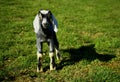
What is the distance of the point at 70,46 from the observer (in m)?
14.7

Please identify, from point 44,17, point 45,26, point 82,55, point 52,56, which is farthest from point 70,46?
point 44,17

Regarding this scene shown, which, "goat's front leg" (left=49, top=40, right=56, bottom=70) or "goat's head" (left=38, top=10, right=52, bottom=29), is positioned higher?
"goat's head" (left=38, top=10, right=52, bottom=29)

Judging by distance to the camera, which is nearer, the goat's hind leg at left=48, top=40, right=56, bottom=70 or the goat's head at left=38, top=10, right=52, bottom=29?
the goat's head at left=38, top=10, right=52, bottom=29

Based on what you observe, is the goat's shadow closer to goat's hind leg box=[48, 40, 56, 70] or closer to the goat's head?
goat's hind leg box=[48, 40, 56, 70]

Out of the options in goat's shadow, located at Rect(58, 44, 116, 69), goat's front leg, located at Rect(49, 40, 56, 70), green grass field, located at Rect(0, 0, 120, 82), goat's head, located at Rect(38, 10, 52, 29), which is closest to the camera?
goat's head, located at Rect(38, 10, 52, 29)

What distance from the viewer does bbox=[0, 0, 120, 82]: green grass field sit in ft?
36.1

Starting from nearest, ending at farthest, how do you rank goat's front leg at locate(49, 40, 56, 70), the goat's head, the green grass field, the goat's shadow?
1. the goat's head
2. goat's front leg at locate(49, 40, 56, 70)
3. the green grass field
4. the goat's shadow

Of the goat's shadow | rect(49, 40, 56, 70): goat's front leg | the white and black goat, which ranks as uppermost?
the white and black goat

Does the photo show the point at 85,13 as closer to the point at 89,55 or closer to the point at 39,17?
the point at 89,55

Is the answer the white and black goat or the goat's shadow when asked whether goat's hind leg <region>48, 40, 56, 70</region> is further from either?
the goat's shadow

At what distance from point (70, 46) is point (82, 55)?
1612 millimetres

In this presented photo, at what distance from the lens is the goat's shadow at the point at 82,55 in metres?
12.4

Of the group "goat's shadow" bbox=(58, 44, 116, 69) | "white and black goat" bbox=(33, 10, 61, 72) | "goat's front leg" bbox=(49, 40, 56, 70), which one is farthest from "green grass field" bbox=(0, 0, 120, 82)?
"white and black goat" bbox=(33, 10, 61, 72)

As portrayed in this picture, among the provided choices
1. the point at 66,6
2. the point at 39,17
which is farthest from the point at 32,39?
the point at 66,6
